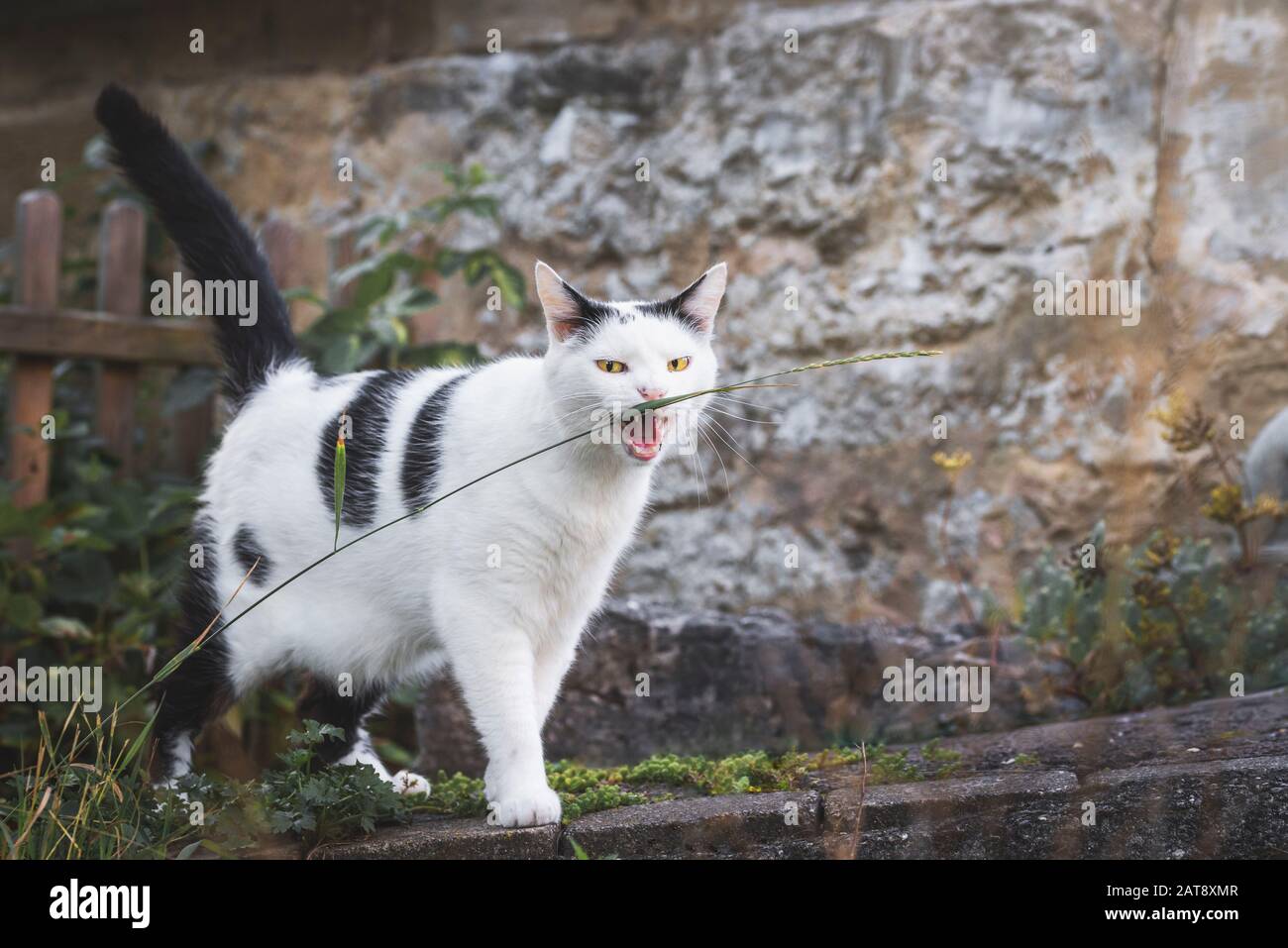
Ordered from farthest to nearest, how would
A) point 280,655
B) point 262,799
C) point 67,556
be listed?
point 67,556, point 280,655, point 262,799

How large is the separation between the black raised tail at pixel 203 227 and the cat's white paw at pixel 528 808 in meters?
1.33

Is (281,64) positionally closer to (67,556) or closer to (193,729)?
(67,556)

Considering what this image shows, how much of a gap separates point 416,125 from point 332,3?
0.69 meters

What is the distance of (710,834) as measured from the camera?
2.33m

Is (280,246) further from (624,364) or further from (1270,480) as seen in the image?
(1270,480)

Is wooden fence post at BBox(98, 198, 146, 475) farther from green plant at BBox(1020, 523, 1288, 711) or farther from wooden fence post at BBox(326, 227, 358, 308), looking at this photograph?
green plant at BBox(1020, 523, 1288, 711)

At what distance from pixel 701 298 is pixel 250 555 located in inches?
48.3

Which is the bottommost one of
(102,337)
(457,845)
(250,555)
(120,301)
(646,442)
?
(457,845)

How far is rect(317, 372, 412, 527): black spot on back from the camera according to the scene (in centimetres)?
272

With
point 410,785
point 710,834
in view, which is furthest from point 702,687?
point 710,834

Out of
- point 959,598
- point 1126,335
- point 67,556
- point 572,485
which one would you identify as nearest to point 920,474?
point 959,598

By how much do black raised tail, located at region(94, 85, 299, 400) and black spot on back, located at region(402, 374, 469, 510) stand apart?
550 millimetres

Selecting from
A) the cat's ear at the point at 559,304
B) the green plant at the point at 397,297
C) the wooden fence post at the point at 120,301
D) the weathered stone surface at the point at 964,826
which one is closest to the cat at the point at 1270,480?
the weathered stone surface at the point at 964,826

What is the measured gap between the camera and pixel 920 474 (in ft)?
14.2
